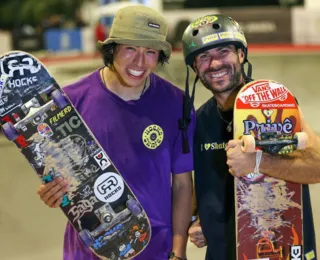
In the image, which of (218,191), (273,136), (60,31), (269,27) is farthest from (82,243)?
(60,31)

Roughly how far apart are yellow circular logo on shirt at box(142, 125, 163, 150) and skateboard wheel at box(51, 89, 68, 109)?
1.10ft

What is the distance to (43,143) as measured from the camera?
217 centimetres

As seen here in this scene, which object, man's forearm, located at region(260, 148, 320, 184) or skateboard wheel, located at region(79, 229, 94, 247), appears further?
skateboard wheel, located at region(79, 229, 94, 247)

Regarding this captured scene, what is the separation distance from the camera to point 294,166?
1995mm

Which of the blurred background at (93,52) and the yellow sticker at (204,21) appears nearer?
the yellow sticker at (204,21)

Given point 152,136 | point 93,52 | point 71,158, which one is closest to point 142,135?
point 152,136

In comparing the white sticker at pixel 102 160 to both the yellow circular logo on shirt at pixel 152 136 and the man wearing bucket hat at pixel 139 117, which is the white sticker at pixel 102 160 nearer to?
the man wearing bucket hat at pixel 139 117

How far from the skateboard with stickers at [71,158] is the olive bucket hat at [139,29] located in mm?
331

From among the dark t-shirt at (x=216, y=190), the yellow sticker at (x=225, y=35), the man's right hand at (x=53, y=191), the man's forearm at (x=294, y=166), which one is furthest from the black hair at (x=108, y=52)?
the man's forearm at (x=294, y=166)

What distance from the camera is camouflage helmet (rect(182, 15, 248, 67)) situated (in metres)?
2.20

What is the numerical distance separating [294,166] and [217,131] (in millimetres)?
378

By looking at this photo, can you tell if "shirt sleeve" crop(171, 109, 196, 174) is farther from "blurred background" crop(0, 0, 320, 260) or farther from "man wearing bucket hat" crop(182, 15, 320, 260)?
"blurred background" crop(0, 0, 320, 260)

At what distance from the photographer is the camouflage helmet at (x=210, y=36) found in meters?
2.20

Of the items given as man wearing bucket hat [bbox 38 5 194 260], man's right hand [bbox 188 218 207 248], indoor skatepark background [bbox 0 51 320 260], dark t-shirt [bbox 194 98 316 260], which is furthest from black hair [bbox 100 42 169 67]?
indoor skatepark background [bbox 0 51 320 260]
